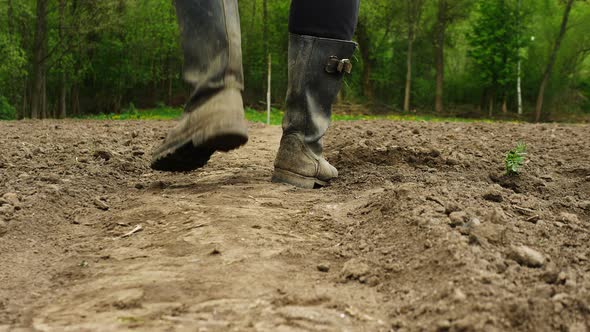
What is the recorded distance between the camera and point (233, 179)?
10.2 feet

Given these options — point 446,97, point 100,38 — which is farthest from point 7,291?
point 446,97

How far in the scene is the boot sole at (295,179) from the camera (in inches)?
116

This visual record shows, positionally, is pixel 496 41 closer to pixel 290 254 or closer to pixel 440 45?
pixel 440 45

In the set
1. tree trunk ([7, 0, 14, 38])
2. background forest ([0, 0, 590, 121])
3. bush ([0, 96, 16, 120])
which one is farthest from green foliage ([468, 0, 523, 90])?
bush ([0, 96, 16, 120])

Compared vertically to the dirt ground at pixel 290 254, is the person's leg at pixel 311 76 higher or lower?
higher

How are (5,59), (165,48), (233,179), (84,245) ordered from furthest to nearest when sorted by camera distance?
(165,48) < (5,59) < (233,179) < (84,245)

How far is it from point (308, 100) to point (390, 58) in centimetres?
3292

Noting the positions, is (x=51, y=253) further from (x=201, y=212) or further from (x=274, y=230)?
(x=274, y=230)

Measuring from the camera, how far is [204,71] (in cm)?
258

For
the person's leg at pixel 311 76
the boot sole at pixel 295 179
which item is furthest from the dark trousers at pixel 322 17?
the boot sole at pixel 295 179

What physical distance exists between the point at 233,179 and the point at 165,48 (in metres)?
27.7

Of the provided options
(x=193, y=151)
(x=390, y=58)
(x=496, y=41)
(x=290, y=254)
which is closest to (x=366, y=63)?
(x=390, y=58)

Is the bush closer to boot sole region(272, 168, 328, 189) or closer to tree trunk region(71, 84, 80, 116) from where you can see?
tree trunk region(71, 84, 80, 116)

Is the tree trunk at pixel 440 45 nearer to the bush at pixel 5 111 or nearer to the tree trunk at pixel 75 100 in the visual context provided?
the tree trunk at pixel 75 100
